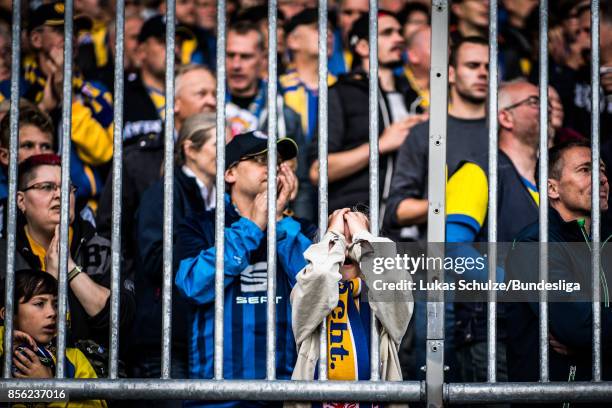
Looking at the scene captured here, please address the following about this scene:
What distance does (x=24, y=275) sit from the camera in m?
4.77

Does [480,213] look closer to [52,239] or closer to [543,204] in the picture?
[543,204]

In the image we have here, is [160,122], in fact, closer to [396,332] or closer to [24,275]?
[24,275]

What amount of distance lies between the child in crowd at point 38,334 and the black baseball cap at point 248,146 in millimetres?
963

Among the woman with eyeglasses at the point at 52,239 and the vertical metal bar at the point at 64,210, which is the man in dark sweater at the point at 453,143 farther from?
the vertical metal bar at the point at 64,210

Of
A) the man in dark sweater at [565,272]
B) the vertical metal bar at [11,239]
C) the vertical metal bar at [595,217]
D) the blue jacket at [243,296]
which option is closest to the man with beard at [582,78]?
the man in dark sweater at [565,272]

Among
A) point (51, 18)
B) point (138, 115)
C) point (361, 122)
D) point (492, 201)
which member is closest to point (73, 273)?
point (51, 18)

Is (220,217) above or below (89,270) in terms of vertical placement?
above

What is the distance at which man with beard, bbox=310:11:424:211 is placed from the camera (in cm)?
586

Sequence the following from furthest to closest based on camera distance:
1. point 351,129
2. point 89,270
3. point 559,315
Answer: point 351,129
point 89,270
point 559,315

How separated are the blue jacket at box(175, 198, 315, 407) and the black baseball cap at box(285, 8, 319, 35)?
6.20 ft

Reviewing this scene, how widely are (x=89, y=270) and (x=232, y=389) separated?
4.28 ft

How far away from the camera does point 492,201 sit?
13.2 ft

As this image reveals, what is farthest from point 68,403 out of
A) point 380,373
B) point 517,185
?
point 517,185

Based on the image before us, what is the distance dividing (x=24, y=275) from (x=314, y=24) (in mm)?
2400
